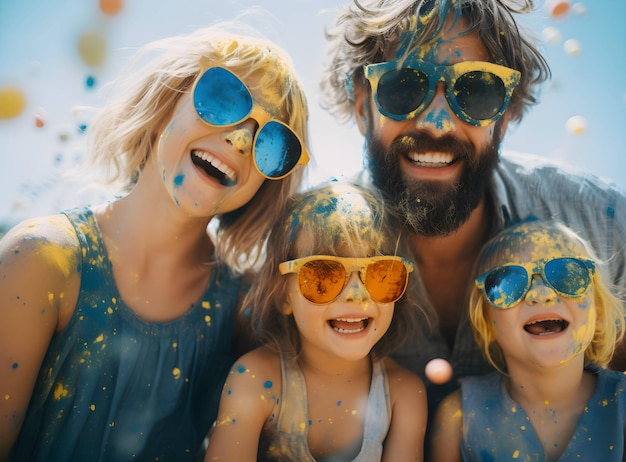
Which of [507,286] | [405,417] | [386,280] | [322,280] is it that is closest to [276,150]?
[322,280]

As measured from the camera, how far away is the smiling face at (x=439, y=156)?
2469 millimetres

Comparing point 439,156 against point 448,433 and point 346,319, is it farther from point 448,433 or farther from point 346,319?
point 448,433

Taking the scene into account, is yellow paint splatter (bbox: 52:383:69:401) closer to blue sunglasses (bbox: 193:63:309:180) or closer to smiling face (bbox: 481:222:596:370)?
blue sunglasses (bbox: 193:63:309:180)

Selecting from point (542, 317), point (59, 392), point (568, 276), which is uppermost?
point (568, 276)

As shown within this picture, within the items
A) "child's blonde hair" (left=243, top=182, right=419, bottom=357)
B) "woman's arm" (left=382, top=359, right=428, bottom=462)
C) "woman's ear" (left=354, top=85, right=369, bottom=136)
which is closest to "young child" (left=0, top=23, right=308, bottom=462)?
"child's blonde hair" (left=243, top=182, right=419, bottom=357)

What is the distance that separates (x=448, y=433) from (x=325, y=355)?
0.55m

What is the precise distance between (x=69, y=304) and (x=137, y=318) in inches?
9.3

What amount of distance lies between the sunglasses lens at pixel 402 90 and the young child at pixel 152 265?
0.38 meters

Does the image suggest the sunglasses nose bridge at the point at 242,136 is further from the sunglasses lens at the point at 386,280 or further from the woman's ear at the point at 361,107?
the woman's ear at the point at 361,107

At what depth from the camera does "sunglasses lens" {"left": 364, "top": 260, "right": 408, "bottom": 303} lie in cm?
215

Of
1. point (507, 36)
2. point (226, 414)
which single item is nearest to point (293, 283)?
point (226, 414)

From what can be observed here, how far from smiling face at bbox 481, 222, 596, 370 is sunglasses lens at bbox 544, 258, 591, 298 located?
0.02m

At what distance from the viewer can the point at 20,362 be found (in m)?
1.96

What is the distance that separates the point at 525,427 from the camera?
219 cm
